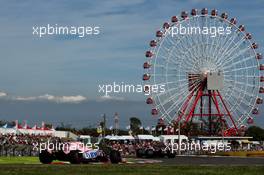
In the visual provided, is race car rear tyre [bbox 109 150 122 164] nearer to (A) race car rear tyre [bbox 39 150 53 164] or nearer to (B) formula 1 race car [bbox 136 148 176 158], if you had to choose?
(A) race car rear tyre [bbox 39 150 53 164]

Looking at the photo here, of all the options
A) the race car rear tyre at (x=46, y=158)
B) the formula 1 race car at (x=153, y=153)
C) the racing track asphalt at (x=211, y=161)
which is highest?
the formula 1 race car at (x=153, y=153)

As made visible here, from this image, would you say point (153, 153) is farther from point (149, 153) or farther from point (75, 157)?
point (75, 157)

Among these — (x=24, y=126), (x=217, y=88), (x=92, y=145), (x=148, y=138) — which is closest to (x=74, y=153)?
(x=92, y=145)

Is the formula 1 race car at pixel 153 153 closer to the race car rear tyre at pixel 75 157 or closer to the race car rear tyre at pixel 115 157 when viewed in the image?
the race car rear tyre at pixel 115 157

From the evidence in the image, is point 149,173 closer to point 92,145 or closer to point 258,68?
point 92,145

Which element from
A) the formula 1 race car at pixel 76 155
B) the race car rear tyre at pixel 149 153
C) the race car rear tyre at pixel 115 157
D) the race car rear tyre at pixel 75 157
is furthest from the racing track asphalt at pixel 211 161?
the race car rear tyre at pixel 75 157

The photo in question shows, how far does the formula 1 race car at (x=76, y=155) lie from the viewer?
1548 inches

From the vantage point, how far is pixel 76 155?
3916 cm

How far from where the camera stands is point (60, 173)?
2720 centimetres

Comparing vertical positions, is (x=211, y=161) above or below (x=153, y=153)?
below

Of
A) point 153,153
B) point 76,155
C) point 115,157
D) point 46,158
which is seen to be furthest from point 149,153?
point 76,155

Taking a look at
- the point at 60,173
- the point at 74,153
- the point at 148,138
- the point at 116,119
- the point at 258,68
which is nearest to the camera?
the point at 60,173

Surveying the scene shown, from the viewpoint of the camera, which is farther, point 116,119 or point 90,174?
point 116,119

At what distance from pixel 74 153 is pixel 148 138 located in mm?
48720
